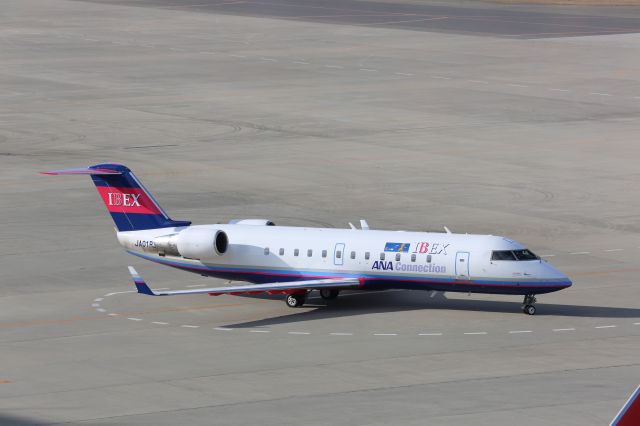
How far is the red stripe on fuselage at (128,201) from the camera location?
4791 centimetres

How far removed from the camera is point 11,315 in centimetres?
4419

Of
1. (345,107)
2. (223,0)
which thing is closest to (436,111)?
(345,107)

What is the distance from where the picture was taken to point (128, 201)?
48125 millimetres

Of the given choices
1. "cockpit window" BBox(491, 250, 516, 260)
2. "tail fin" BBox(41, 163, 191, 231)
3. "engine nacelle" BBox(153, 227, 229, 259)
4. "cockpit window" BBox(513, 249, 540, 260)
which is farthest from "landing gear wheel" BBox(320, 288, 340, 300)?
"cockpit window" BBox(513, 249, 540, 260)

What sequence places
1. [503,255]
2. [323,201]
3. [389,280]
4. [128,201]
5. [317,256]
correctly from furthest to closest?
[323,201], [128,201], [317,256], [389,280], [503,255]

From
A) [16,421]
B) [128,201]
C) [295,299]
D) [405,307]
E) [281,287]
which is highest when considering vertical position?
[128,201]

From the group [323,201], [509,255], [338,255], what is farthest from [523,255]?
[323,201]

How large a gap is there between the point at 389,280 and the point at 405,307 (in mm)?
1489

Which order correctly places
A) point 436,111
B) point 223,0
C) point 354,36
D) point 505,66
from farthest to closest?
1. point 223,0
2. point 354,36
3. point 505,66
4. point 436,111

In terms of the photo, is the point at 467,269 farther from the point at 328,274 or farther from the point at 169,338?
the point at 169,338

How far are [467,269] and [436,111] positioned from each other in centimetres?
4591

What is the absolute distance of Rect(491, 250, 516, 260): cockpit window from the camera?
43.7 metres

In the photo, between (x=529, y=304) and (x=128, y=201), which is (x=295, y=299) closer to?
(x=128, y=201)

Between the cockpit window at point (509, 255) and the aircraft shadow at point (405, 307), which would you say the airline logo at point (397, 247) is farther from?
the cockpit window at point (509, 255)
